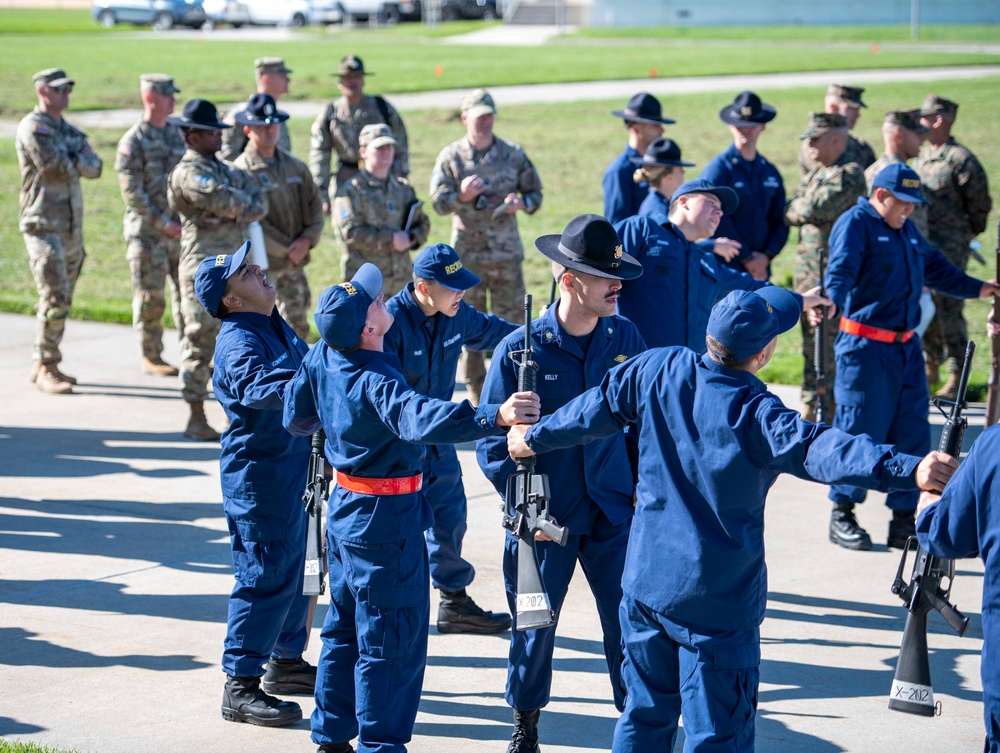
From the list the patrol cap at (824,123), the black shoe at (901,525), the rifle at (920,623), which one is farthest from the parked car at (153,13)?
the rifle at (920,623)

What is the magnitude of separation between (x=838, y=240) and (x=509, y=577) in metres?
3.73

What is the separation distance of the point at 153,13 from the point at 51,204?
170 feet

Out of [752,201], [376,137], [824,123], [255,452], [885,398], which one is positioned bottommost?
[885,398]

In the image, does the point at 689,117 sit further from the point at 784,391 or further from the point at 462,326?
the point at 462,326

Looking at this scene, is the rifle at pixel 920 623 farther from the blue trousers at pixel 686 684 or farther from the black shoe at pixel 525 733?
the black shoe at pixel 525 733

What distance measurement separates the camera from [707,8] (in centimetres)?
5897

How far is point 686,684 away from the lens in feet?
15.3

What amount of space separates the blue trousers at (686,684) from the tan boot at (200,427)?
Result: 6085mm

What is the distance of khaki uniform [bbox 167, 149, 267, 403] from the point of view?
987cm

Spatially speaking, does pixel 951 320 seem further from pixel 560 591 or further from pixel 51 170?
pixel 51 170

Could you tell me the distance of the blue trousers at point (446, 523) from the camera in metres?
7.03

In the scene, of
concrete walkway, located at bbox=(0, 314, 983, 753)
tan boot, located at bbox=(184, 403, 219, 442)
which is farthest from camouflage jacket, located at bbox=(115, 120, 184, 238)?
concrete walkway, located at bbox=(0, 314, 983, 753)

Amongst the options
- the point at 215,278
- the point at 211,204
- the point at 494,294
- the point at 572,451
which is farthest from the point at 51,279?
the point at 572,451

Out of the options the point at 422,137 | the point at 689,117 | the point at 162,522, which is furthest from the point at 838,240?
the point at 689,117
